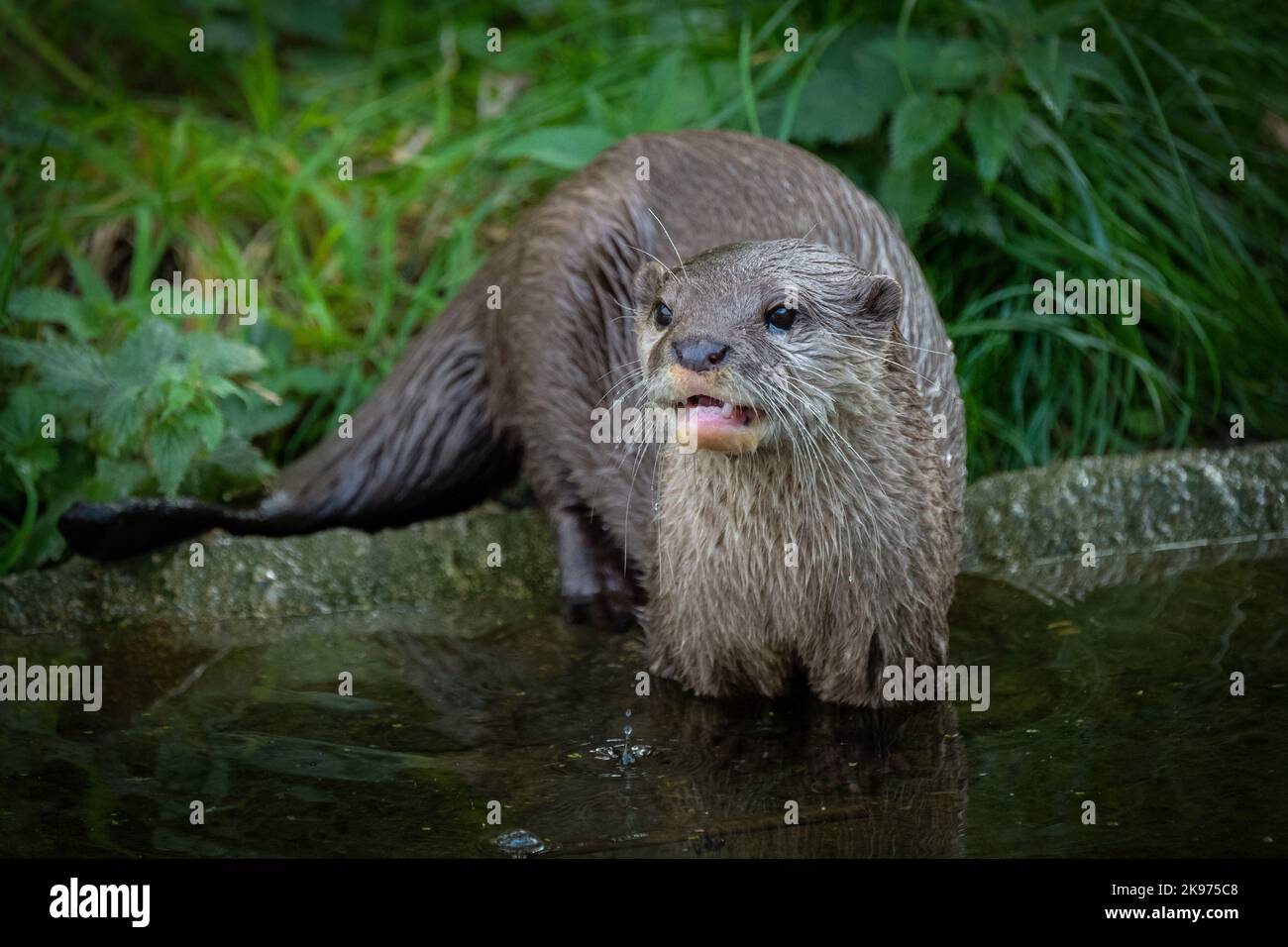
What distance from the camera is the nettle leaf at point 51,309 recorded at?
9.48ft

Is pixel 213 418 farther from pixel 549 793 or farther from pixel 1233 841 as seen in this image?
pixel 1233 841

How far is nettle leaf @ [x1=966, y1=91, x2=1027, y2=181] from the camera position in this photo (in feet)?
9.74

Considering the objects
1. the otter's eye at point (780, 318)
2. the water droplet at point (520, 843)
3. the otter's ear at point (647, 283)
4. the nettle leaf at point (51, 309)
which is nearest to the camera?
the water droplet at point (520, 843)

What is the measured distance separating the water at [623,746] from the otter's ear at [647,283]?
0.52 m

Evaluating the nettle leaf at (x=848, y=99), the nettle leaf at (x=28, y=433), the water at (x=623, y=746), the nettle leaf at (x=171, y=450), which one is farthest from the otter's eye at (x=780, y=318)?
the nettle leaf at (x=28, y=433)

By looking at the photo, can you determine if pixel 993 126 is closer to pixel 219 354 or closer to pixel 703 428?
pixel 703 428

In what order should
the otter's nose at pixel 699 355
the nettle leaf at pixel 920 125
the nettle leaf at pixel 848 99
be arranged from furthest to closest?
the nettle leaf at pixel 848 99
the nettle leaf at pixel 920 125
the otter's nose at pixel 699 355

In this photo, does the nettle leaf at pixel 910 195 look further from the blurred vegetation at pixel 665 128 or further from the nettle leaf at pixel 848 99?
the nettle leaf at pixel 848 99

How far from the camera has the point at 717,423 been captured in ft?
6.57

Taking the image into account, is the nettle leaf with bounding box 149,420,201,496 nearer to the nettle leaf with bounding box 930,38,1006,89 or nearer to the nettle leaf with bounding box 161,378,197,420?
the nettle leaf with bounding box 161,378,197,420

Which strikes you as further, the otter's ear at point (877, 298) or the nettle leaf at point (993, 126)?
the nettle leaf at point (993, 126)

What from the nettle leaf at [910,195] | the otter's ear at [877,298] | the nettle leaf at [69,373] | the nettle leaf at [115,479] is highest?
the nettle leaf at [910,195]

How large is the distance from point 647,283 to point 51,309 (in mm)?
1223

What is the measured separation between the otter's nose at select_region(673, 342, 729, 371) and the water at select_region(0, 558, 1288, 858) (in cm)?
46
